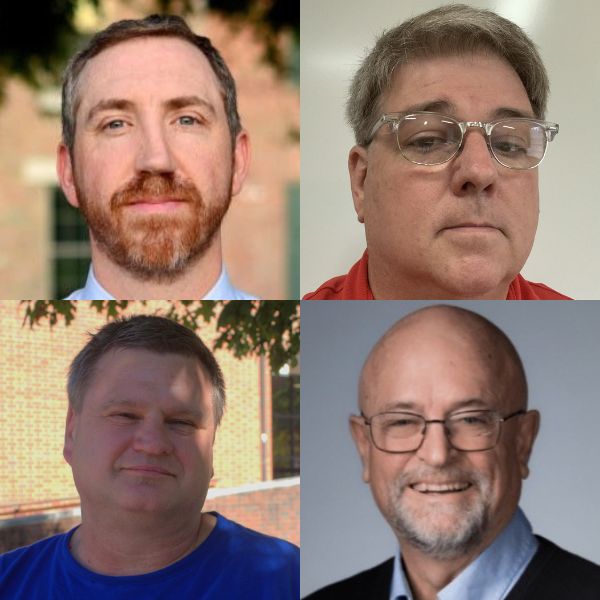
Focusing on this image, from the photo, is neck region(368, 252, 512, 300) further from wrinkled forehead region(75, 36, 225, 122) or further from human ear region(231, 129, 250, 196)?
wrinkled forehead region(75, 36, 225, 122)

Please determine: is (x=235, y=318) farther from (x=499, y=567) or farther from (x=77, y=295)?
(x=499, y=567)

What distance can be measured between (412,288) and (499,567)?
785mm

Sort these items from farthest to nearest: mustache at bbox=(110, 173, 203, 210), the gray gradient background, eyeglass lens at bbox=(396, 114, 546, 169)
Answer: the gray gradient background
mustache at bbox=(110, 173, 203, 210)
eyeglass lens at bbox=(396, 114, 546, 169)

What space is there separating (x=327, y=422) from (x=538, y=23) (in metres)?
1.25

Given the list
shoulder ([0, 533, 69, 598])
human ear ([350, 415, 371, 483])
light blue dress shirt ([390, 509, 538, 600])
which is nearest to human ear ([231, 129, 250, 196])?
human ear ([350, 415, 371, 483])

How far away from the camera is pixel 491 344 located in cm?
268

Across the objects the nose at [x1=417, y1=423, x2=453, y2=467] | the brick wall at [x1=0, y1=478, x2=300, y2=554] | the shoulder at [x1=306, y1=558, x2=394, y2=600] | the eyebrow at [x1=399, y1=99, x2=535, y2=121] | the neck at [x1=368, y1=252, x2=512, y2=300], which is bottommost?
the shoulder at [x1=306, y1=558, x2=394, y2=600]

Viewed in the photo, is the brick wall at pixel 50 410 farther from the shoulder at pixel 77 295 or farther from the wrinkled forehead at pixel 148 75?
the wrinkled forehead at pixel 148 75

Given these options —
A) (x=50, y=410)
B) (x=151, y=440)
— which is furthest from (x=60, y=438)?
(x=151, y=440)

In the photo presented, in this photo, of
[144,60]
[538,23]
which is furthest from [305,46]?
[538,23]

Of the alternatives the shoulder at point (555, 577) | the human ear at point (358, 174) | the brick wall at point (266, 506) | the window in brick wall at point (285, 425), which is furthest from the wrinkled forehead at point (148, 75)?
the shoulder at point (555, 577)

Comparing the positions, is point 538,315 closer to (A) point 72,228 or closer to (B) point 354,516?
(B) point 354,516

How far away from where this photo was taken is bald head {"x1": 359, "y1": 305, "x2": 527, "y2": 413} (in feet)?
8.73

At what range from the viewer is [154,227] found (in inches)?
103
